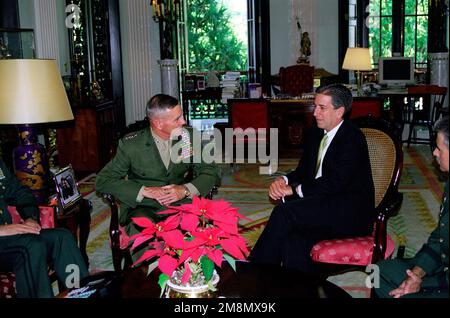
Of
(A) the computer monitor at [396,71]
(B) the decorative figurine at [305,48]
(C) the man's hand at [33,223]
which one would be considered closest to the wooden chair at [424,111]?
(A) the computer monitor at [396,71]

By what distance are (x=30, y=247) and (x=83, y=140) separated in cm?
465

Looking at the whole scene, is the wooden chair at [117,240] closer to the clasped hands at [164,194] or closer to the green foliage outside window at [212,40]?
the clasped hands at [164,194]

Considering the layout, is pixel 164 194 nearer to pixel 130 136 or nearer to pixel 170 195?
pixel 170 195

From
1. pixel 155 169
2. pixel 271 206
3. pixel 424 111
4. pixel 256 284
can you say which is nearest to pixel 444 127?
pixel 256 284

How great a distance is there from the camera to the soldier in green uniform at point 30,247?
3.26 m

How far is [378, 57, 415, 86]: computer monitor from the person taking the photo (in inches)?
384

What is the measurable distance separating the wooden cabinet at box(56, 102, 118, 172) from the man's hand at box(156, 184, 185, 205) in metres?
4.23

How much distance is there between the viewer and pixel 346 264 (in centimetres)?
344

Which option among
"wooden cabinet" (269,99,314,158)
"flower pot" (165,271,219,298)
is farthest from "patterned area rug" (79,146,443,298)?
"flower pot" (165,271,219,298)

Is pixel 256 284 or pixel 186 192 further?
pixel 186 192

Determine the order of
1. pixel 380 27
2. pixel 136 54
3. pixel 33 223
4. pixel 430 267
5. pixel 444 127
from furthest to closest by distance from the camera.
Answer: pixel 380 27 → pixel 136 54 → pixel 33 223 → pixel 430 267 → pixel 444 127

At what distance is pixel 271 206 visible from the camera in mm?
6078
